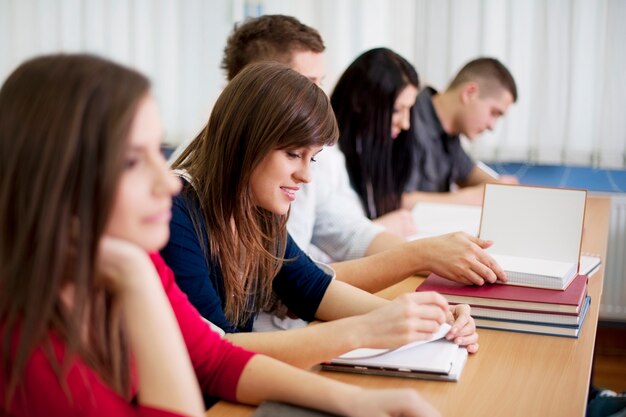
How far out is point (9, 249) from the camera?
844 millimetres

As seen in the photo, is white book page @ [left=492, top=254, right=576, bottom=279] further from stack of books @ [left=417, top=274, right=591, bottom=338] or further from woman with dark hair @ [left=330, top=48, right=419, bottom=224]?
woman with dark hair @ [left=330, top=48, right=419, bottom=224]

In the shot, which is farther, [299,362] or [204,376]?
[299,362]

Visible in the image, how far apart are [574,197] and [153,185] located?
3.72 feet

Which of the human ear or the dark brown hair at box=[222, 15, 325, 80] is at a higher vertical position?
the dark brown hair at box=[222, 15, 325, 80]

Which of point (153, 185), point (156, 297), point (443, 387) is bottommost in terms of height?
point (443, 387)

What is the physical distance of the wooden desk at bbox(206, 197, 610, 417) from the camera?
1186 mm

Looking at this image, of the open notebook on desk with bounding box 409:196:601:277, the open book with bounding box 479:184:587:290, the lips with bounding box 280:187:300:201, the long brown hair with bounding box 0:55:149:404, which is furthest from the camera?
the open notebook on desk with bounding box 409:196:601:277

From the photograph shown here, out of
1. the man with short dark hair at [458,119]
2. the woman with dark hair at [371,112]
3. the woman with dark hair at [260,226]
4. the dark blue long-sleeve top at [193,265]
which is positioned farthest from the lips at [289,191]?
the man with short dark hair at [458,119]

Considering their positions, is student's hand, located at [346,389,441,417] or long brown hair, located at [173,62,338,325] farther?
long brown hair, located at [173,62,338,325]

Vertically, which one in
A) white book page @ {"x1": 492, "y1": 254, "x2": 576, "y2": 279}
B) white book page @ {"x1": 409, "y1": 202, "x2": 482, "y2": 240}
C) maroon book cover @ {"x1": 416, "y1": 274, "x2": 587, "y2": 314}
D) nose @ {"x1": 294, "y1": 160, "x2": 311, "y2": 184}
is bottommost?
white book page @ {"x1": 409, "y1": 202, "x2": 482, "y2": 240}

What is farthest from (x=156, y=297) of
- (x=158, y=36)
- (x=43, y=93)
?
(x=158, y=36)

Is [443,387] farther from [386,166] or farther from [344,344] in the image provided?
[386,166]

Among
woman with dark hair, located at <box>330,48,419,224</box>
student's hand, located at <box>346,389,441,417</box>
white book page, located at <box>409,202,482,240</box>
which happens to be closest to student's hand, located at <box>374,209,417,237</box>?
white book page, located at <box>409,202,482,240</box>

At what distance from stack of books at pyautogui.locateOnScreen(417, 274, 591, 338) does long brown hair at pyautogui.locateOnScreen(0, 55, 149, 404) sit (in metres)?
0.90
